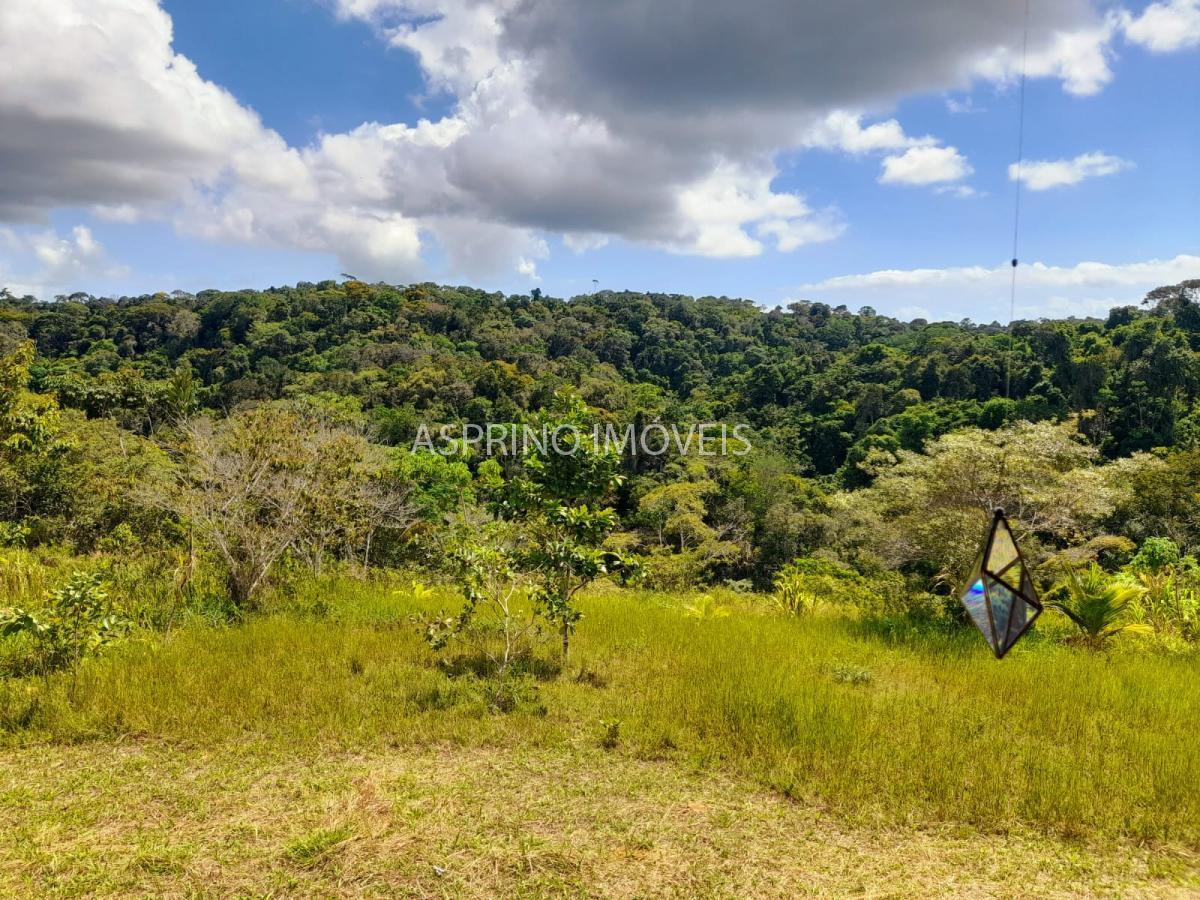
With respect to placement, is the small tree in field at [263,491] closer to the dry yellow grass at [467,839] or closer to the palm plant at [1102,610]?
the dry yellow grass at [467,839]

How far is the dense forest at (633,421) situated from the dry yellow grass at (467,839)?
8.50 ft

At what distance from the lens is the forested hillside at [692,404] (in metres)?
10.9

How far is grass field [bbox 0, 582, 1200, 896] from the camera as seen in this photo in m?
3.58

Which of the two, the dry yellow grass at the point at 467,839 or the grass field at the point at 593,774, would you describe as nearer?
the dry yellow grass at the point at 467,839

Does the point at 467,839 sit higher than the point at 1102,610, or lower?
lower

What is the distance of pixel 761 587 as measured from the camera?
28.6 metres

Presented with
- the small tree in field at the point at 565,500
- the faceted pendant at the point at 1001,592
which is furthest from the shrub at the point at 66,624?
the faceted pendant at the point at 1001,592

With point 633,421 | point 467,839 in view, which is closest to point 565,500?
point 467,839

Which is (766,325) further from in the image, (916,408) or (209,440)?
(209,440)

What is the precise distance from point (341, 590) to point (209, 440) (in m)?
3.37

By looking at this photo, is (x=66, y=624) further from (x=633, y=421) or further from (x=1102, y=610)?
(x=633, y=421)

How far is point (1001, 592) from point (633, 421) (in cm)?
3923

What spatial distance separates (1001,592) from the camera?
374 cm

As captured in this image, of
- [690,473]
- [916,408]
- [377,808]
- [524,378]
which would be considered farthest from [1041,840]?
[524,378]
